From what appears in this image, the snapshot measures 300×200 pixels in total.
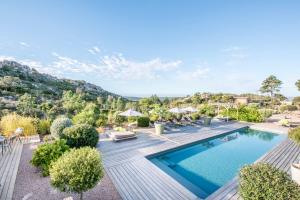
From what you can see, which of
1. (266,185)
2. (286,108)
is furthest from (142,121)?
(286,108)

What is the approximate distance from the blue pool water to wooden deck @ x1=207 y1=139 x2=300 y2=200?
546 mm

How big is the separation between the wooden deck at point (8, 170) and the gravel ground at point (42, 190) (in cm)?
12

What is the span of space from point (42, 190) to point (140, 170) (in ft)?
8.44

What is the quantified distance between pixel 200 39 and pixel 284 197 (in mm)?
17172

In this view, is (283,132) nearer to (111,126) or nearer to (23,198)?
(111,126)

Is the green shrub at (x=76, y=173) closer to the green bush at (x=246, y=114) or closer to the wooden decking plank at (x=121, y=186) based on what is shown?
the wooden decking plank at (x=121, y=186)

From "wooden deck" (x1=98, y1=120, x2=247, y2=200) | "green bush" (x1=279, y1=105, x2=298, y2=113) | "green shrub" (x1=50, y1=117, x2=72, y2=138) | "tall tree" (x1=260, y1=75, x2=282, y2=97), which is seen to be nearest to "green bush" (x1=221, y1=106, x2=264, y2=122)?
"wooden deck" (x1=98, y1=120, x2=247, y2=200)

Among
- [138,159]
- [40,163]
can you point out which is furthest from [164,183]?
[40,163]

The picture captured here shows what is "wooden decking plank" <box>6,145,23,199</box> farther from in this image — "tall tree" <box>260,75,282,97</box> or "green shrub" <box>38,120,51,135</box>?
"tall tree" <box>260,75,282,97</box>

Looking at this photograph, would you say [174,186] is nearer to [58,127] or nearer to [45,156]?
[45,156]

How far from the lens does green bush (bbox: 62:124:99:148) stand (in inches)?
247

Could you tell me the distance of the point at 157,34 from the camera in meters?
17.1

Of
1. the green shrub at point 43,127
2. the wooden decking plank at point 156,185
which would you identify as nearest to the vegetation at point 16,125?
the green shrub at point 43,127

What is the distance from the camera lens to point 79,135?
6320 mm
